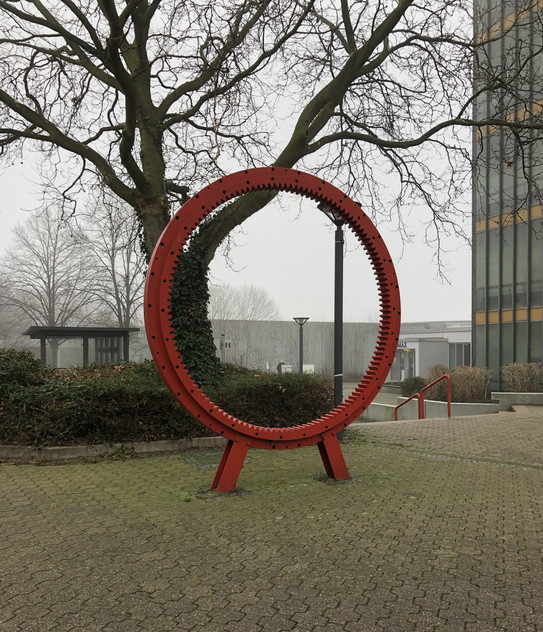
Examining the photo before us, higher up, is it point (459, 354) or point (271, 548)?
point (459, 354)

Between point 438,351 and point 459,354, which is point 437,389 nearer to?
point 459,354

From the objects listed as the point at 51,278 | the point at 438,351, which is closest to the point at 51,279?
the point at 51,278

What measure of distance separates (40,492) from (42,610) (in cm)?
290

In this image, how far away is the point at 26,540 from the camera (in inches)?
177

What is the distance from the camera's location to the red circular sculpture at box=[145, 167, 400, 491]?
554 centimetres

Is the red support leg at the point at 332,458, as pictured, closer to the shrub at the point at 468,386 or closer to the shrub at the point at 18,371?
the shrub at the point at 18,371

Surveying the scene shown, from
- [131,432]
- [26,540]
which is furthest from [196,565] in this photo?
[131,432]

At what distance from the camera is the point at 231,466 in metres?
5.87

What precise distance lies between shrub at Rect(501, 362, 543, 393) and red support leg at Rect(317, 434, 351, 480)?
14424 mm

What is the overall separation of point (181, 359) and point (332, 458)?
2098 millimetres

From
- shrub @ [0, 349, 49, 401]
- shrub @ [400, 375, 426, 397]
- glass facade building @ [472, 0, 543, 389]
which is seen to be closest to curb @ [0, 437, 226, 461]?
shrub @ [0, 349, 49, 401]

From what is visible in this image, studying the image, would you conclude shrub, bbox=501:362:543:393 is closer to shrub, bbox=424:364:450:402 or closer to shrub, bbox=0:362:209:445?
shrub, bbox=424:364:450:402

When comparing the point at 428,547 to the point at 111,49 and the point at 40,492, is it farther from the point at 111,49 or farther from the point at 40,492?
the point at 111,49

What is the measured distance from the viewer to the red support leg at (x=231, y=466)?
5.86 m
